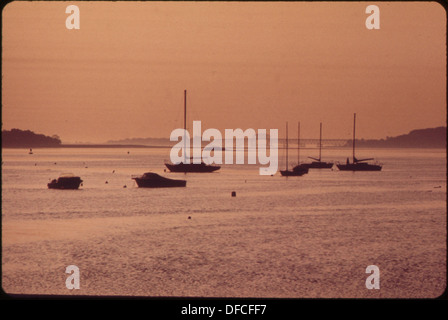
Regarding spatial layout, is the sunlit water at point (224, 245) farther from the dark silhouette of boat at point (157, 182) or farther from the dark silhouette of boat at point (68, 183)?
the dark silhouette of boat at point (68, 183)

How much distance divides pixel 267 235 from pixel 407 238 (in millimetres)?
7500

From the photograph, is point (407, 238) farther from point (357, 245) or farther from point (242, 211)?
point (242, 211)

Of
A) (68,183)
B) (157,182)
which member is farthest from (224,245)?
(68,183)

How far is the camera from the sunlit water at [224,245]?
1716 centimetres

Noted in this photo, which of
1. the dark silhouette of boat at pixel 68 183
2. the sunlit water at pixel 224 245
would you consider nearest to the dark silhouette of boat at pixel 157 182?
the sunlit water at pixel 224 245

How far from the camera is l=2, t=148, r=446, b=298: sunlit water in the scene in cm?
1716

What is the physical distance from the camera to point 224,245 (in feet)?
80.4

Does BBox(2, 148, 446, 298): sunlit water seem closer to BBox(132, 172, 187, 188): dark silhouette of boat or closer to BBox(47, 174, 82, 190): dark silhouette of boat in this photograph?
BBox(132, 172, 187, 188): dark silhouette of boat

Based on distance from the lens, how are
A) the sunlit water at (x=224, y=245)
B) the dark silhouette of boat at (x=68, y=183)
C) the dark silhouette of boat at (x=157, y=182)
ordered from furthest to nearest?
the dark silhouette of boat at (x=68, y=183)
the dark silhouette of boat at (x=157, y=182)
the sunlit water at (x=224, y=245)

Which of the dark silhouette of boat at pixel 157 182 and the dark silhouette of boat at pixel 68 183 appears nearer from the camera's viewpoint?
the dark silhouette of boat at pixel 157 182

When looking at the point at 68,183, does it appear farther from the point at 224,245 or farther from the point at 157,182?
the point at 224,245

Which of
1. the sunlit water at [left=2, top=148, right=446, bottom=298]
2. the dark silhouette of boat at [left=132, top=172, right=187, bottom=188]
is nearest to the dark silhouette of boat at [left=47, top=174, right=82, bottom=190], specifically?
the sunlit water at [left=2, top=148, right=446, bottom=298]
